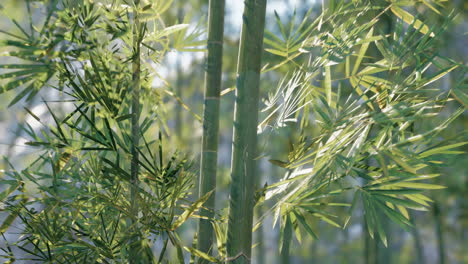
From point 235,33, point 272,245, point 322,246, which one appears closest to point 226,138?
point 272,245

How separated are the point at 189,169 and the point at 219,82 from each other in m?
0.23

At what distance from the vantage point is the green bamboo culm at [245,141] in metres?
1.06

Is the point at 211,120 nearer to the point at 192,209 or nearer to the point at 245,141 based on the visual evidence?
the point at 245,141

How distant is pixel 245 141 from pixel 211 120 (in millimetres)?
125

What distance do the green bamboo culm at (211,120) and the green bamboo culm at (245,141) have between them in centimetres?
7

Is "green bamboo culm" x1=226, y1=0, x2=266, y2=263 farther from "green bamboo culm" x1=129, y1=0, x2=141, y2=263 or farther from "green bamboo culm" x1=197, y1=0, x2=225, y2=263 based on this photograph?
"green bamboo culm" x1=129, y1=0, x2=141, y2=263

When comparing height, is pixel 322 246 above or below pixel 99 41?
below

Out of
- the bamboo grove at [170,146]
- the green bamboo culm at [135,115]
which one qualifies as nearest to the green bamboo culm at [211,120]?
the bamboo grove at [170,146]

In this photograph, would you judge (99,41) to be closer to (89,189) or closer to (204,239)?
(89,189)

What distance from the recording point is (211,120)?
115cm

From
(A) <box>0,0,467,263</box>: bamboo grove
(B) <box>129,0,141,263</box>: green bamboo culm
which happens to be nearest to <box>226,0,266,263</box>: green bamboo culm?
(A) <box>0,0,467,263</box>: bamboo grove

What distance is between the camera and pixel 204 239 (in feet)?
3.67

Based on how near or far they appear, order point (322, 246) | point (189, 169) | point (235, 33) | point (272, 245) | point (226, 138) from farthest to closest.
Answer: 1. point (322, 246)
2. point (272, 245)
3. point (226, 138)
4. point (235, 33)
5. point (189, 169)

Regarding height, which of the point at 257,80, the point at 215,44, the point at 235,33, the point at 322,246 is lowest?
the point at 322,246
